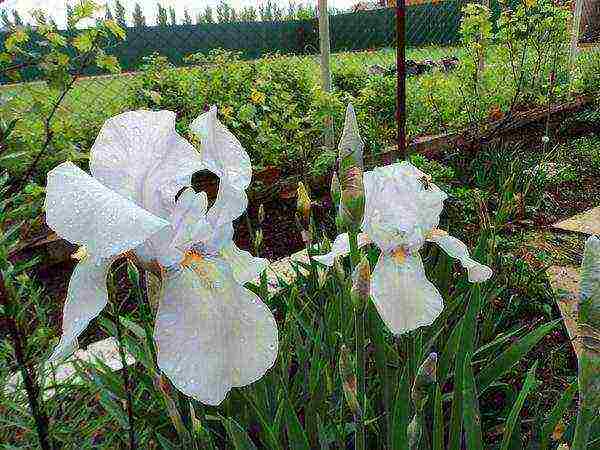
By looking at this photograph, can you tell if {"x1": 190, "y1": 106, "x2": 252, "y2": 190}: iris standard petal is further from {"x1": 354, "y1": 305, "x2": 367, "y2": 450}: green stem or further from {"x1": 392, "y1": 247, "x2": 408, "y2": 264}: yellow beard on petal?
{"x1": 392, "y1": 247, "x2": 408, "y2": 264}: yellow beard on petal

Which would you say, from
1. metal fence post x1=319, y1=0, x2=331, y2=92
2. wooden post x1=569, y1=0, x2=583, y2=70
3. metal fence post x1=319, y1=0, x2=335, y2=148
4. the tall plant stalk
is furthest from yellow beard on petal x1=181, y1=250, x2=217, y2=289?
wooden post x1=569, y1=0, x2=583, y2=70

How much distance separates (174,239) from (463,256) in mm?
698

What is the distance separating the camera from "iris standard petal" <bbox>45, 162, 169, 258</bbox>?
574mm

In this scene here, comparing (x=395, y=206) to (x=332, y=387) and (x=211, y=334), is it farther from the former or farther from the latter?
(x=211, y=334)

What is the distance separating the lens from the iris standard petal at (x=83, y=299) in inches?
25.6

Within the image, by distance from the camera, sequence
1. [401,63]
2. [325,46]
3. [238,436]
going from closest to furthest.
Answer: [238,436] < [401,63] < [325,46]

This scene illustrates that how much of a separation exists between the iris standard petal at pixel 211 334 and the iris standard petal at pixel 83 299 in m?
0.07

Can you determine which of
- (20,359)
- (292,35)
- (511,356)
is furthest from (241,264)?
(292,35)

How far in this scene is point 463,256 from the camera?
119 centimetres

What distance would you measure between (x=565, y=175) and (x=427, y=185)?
3.25m

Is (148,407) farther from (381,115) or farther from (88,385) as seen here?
(381,115)

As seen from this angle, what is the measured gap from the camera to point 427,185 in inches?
45.3

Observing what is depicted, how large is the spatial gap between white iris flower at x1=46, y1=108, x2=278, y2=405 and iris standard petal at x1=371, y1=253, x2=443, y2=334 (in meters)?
0.36

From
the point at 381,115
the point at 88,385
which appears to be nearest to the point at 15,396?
the point at 88,385
